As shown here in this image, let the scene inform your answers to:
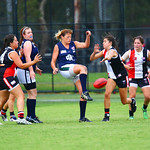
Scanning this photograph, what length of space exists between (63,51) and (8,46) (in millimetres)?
1207

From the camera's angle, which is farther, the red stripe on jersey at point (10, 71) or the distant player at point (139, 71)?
the distant player at point (139, 71)

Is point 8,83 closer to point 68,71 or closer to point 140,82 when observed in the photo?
point 68,71

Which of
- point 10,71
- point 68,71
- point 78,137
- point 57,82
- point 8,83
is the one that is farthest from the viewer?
point 57,82

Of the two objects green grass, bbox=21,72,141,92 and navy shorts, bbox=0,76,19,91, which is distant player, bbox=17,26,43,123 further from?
green grass, bbox=21,72,141,92

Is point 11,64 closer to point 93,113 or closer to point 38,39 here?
point 93,113

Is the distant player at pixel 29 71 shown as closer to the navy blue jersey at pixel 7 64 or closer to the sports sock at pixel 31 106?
the sports sock at pixel 31 106

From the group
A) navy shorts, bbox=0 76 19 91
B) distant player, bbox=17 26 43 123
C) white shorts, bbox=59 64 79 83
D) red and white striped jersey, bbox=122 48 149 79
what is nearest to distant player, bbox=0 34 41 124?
navy shorts, bbox=0 76 19 91

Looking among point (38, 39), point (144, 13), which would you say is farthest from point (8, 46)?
point (144, 13)

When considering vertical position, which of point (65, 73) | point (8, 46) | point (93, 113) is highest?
point (8, 46)

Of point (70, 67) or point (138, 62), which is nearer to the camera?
point (70, 67)

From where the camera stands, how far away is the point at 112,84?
9.60 metres

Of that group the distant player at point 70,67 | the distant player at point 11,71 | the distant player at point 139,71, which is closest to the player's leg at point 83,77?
the distant player at point 70,67

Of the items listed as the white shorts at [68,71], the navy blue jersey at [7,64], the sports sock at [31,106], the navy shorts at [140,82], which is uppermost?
the navy blue jersey at [7,64]

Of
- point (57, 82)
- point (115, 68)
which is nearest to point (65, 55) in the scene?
point (115, 68)
